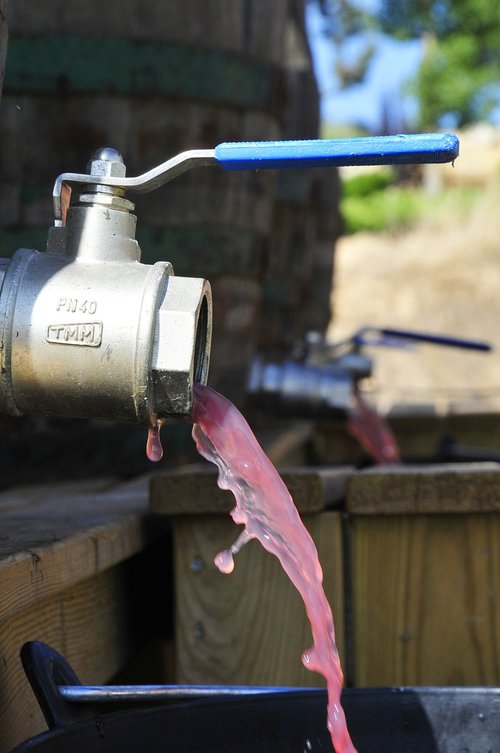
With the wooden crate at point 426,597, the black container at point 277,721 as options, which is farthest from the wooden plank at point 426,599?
the black container at point 277,721

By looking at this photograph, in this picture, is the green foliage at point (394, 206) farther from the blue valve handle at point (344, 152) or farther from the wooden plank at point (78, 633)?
the blue valve handle at point (344, 152)

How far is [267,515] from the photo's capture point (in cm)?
97

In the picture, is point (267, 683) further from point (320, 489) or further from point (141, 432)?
point (141, 432)

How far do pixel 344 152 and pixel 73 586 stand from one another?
62cm

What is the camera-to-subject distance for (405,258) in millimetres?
14570

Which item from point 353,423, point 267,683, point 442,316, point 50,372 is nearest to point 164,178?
point 50,372

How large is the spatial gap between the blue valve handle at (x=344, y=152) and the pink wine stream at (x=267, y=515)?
20 centimetres

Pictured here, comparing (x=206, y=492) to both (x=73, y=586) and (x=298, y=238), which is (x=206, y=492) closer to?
(x=73, y=586)

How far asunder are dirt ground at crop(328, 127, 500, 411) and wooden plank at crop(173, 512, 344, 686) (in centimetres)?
836

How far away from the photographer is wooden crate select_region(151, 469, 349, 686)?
139 cm

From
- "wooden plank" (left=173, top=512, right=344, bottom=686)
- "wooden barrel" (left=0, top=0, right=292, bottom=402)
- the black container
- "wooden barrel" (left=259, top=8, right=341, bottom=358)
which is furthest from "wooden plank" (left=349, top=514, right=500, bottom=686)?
"wooden barrel" (left=259, top=8, right=341, bottom=358)

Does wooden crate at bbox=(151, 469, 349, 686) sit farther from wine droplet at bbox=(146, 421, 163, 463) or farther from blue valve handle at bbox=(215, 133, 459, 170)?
blue valve handle at bbox=(215, 133, 459, 170)

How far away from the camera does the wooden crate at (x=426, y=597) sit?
144cm

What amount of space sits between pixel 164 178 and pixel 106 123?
3.91 ft
